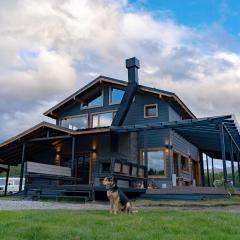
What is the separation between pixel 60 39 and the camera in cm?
1822

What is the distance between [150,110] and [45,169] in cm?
647

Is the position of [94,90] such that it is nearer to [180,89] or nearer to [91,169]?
[91,169]

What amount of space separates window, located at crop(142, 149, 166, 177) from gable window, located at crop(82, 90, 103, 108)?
13.4 ft

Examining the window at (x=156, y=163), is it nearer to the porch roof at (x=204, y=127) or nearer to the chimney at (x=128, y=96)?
the porch roof at (x=204, y=127)

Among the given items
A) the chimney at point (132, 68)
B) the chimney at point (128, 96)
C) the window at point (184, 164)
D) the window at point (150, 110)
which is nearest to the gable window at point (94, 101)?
the chimney at point (128, 96)

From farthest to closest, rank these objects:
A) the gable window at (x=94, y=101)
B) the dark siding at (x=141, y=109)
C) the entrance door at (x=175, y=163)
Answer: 1. the gable window at (x=94, y=101)
2. the entrance door at (x=175, y=163)
3. the dark siding at (x=141, y=109)

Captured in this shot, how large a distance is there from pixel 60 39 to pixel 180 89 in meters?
12.3

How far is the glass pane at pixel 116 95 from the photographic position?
18.3 meters

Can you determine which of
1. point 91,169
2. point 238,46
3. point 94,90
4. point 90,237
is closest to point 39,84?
point 94,90

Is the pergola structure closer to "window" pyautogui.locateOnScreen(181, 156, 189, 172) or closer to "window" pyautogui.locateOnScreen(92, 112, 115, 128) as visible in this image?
"window" pyautogui.locateOnScreen(181, 156, 189, 172)

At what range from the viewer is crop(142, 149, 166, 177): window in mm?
16850

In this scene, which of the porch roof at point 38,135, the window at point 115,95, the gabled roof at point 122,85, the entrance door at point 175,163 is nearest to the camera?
the porch roof at point 38,135

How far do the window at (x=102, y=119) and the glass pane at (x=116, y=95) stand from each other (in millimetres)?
770

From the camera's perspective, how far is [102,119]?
18609 mm
